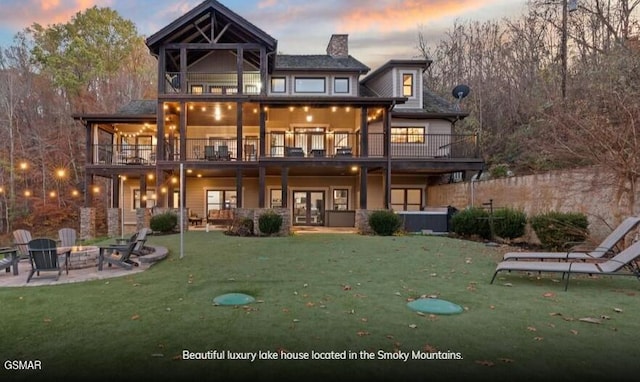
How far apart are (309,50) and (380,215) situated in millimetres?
18244

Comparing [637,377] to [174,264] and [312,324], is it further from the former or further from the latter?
[174,264]

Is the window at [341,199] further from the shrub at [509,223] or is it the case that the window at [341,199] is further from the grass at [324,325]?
the grass at [324,325]

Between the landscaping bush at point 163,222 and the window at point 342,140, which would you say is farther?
the window at point 342,140

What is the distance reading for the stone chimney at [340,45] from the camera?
2162cm

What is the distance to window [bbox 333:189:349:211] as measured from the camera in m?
20.6

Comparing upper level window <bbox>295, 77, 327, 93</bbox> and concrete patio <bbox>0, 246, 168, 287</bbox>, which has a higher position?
upper level window <bbox>295, 77, 327, 93</bbox>

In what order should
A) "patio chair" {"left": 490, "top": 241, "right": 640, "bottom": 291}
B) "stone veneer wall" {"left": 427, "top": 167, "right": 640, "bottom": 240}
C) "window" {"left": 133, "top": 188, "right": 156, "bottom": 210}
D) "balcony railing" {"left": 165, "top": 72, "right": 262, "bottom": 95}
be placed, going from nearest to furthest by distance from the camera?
"patio chair" {"left": 490, "top": 241, "right": 640, "bottom": 291} < "stone veneer wall" {"left": 427, "top": 167, "right": 640, "bottom": 240} < "balcony railing" {"left": 165, "top": 72, "right": 262, "bottom": 95} < "window" {"left": 133, "top": 188, "right": 156, "bottom": 210}

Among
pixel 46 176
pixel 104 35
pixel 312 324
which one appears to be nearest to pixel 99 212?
pixel 46 176

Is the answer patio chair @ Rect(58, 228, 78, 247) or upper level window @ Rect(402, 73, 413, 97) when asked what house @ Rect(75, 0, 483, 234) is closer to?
upper level window @ Rect(402, 73, 413, 97)

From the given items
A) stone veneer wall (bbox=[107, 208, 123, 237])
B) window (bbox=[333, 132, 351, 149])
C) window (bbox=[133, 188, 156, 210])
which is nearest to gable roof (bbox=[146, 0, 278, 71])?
window (bbox=[333, 132, 351, 149])

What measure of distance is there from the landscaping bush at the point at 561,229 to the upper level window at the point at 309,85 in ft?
43.9

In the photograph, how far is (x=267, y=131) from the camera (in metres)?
20.1

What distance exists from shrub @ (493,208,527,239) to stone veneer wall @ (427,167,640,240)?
41.4 inches

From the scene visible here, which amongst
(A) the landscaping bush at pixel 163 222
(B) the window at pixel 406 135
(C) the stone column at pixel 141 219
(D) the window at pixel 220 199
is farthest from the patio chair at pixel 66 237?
(B) the window at pixel 406 135
